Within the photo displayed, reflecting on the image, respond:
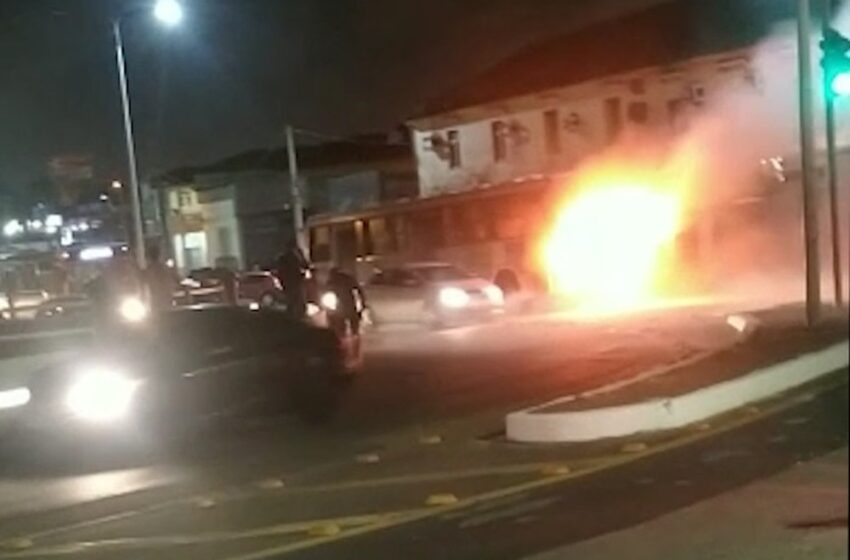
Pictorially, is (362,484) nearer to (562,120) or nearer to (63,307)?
(63,307)

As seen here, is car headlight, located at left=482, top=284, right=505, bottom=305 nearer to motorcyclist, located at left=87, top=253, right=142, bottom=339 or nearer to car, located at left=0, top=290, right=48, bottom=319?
motorcyclist, located at left=87, top=253, right=142, bottom=339

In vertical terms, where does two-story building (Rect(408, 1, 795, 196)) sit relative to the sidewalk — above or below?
above

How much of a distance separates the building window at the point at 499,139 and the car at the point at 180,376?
34.9 m

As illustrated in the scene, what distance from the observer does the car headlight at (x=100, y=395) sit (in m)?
16.6

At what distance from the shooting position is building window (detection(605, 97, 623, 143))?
48.2 m

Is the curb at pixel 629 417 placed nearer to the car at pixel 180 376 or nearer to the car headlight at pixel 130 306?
the car at pixel 180 376

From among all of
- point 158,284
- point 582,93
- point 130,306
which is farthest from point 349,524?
point 582,93

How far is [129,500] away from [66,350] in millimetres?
7561

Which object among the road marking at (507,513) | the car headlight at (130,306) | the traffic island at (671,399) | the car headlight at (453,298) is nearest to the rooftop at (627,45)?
the car headlight at (453,298)

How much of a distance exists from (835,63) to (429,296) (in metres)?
14.9

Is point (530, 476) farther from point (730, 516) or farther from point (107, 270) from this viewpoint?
point (107, 270)

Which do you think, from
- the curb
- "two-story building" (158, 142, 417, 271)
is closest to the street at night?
the curb

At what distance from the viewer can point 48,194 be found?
222 feet

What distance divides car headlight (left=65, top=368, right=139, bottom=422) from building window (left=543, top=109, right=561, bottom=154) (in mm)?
34771
